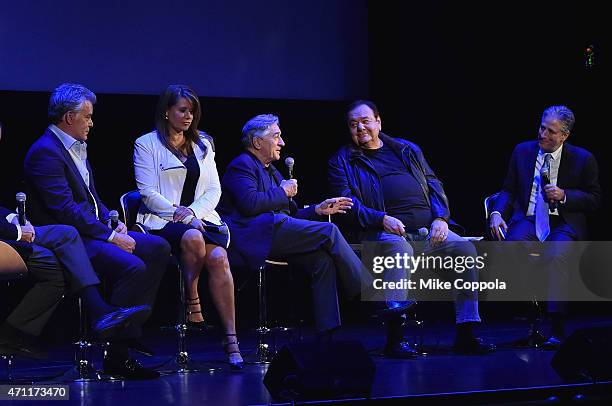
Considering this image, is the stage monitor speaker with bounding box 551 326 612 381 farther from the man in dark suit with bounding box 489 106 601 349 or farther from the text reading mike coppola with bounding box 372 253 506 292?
the man in dark suit with bounding box 489 106 601 349

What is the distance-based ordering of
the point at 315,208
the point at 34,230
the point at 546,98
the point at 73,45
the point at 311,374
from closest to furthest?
the point at 311,374, the point at 34,230, the point at 315,208, the point at 73,45, the point at 546,98

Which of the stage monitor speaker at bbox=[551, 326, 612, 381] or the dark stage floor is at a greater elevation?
the stage monitor speaker at bbox=[551, 326, 612, 381]

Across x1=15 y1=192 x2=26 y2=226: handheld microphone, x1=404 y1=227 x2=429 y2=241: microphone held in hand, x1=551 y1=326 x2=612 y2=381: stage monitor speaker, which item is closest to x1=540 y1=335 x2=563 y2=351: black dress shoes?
x1=404 y1=227 x2=429 y2=241: microphone held in hand

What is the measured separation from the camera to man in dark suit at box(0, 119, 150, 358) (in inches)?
165

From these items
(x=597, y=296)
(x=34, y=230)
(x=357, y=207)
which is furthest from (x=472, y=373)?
(x=597, y=296)

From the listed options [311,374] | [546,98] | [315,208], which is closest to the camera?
[311,374]

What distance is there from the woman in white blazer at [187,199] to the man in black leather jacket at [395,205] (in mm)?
794

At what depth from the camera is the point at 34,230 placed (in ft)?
14.0

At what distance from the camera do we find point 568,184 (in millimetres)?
5578

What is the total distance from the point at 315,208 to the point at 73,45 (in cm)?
183

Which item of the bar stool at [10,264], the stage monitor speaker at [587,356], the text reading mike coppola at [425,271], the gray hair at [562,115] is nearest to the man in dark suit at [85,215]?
the bar stool at [10,264]

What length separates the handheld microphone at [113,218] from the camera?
4.55 metres

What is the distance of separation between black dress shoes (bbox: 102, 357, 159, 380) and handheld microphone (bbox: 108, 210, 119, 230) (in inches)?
25.1

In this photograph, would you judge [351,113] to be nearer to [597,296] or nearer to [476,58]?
[476,58]
